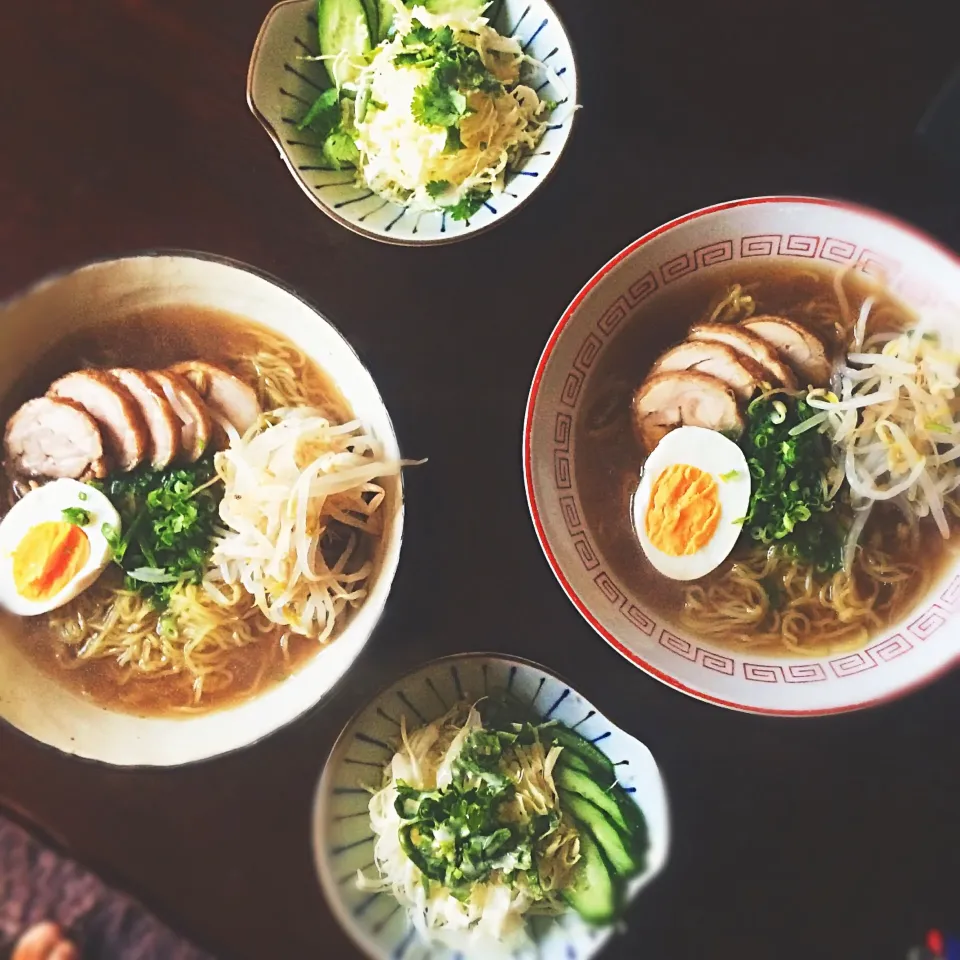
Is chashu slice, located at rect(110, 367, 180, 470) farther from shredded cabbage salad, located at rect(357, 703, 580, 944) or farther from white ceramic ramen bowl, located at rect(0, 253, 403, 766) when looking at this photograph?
shredded cabbage salad, located at rect(357, 703, 580, 944)

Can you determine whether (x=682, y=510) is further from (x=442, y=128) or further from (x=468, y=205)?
(x=442, y=128)

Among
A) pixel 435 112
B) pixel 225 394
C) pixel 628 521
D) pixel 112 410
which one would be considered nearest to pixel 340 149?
pixel 435 112

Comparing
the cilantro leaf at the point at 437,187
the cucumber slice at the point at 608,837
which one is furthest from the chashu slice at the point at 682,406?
the cucumber slice at the point at 608,837

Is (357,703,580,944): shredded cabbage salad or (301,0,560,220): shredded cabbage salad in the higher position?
(301,0,560,220): shredded cabbage salad

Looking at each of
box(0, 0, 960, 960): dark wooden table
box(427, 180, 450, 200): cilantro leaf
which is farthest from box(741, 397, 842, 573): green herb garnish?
box(427, 180, 450, 200): cilantro leaf

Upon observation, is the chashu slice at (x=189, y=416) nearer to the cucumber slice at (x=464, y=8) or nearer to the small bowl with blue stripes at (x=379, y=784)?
the small bowl with blue stripes at (x=379, y=784)

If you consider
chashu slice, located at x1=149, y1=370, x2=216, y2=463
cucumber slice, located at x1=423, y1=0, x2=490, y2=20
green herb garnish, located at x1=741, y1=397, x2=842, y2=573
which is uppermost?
cucumber slice, located at x1=423, y1=0, x2=490, y2=20

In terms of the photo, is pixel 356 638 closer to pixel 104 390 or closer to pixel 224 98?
pixel 104 390
